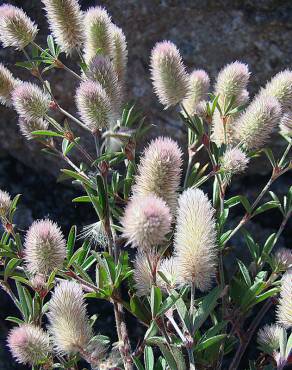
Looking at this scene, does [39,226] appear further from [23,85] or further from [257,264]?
[257,264]

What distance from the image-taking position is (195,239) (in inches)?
55.5

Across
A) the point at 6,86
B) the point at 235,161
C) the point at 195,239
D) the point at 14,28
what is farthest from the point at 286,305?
the point at 14,28

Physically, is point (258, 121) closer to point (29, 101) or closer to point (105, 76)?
point (105, 76)

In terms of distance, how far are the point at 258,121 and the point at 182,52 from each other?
2.89ft

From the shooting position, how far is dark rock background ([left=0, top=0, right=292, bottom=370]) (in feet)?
8.26

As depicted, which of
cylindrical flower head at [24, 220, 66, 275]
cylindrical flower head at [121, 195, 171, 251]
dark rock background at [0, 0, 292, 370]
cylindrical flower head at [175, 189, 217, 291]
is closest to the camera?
cylindrical flower head at [121, 195, 171, 251]

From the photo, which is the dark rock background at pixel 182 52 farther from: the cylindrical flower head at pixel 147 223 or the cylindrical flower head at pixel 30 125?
the cylindrical flower head at pixel 147 223

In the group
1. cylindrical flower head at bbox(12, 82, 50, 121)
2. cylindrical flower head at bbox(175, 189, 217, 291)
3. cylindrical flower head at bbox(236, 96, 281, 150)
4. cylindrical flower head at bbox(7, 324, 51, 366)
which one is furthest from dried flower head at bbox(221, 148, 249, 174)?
cylindrical flower head at bbox(7, 324, 51, 366)

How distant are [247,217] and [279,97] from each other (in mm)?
427

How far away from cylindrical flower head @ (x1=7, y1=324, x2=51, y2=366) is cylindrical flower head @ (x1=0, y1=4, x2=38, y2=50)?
3.36 feet

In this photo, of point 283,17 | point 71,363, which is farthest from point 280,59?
point 71,363

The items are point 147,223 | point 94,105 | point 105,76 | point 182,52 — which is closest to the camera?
point 147,223

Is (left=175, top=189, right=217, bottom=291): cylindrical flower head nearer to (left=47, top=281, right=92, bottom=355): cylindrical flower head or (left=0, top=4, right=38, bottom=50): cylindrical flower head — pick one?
(left=47, top=281, right=92, bottom=355): cylindrical flower head

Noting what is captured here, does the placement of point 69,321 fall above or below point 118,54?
below
